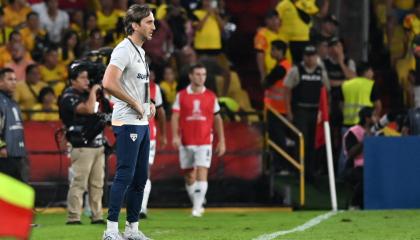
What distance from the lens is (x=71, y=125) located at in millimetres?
15336

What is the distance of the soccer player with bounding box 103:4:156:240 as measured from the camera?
1194 centimetres

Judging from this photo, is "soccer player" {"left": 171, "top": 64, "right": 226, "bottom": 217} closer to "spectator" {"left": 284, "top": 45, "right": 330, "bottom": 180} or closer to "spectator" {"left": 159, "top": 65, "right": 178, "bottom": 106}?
"spectator" {"left": 284, "top": 45, "right": 330, "bottom": 180}

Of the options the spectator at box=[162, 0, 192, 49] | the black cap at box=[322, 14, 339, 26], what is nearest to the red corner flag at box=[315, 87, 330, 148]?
the black cap at box=[322, 14, 339, 26]

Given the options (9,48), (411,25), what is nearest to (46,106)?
(9,48)

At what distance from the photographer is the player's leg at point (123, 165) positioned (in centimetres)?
1193

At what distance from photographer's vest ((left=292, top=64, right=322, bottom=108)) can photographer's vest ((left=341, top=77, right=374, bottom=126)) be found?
31.1 inches

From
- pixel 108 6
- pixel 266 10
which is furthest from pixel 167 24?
pixel 266 10

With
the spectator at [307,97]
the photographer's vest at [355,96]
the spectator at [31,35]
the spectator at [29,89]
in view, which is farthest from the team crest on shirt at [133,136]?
the spectator at [31,35]

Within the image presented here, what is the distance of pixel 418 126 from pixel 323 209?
1.90 meters

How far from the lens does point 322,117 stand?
2002cm

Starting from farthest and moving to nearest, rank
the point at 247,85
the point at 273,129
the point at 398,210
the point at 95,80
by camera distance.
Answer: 1. the point at 247,85
2. the point at 273,129
3. the point at 398,210
4. the point at 95,80

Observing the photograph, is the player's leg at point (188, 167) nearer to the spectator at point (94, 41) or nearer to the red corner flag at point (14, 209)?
the spectator at point (94, 41)

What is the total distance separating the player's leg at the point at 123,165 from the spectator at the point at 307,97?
8817 mm

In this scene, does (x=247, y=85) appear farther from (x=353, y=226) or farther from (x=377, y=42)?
(x=353, y=226)
